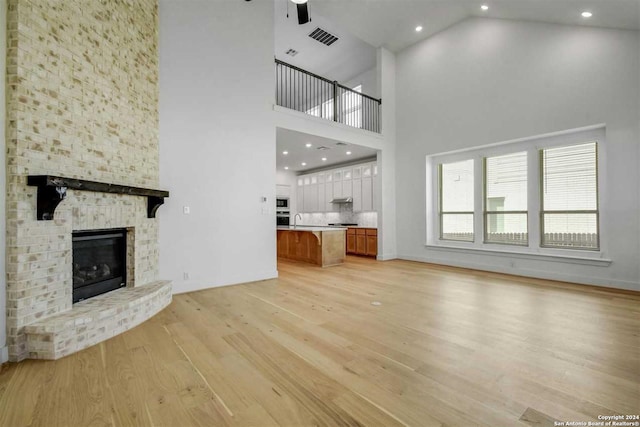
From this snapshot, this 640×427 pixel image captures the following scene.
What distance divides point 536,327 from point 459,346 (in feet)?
3.48

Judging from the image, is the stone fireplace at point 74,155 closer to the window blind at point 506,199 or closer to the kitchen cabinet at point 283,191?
the window blind at point 506,199

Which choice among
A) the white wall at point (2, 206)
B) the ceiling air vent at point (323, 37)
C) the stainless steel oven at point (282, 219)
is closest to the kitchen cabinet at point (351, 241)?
the stainless steel oven at point (282, 219)

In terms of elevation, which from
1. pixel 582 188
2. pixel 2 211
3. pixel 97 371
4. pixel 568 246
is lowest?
pixel 97 371

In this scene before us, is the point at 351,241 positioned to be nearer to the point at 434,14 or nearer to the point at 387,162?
the point at 387,162

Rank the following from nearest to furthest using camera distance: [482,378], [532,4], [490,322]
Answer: [482,378], [490,322], [532,4]

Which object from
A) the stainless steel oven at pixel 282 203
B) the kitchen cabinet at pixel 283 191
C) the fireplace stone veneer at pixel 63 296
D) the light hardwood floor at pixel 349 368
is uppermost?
the kitchen cabinet at pixel 283 191

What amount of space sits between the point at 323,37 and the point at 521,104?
4733 mm

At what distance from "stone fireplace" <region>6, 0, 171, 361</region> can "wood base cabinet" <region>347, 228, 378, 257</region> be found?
5.34 meters

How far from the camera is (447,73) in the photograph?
256 inches

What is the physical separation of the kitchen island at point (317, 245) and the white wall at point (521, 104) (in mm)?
1716

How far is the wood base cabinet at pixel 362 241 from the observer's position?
7891 millimetres

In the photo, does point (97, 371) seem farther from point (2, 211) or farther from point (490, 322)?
point (490, 322)

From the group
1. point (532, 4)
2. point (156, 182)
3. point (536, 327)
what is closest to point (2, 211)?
point (156, 182)

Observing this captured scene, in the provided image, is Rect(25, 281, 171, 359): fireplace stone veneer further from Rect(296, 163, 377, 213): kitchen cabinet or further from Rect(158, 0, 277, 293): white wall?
Rect(296, 163, 377, 213): kitchen cabinet
